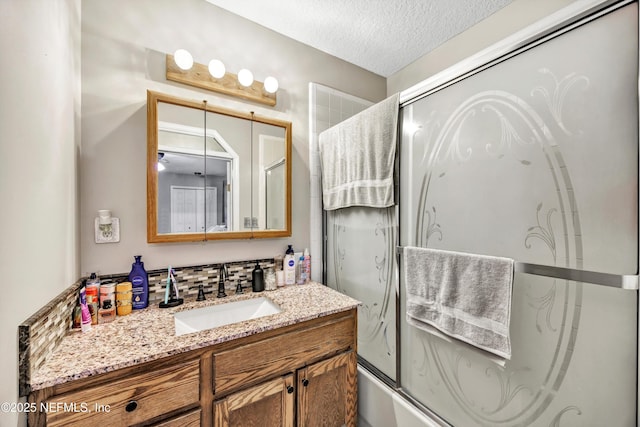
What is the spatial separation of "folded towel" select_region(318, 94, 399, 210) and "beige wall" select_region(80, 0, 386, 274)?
1.60 feet

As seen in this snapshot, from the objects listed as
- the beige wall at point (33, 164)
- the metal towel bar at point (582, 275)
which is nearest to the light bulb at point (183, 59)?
the beige wall at point (33, 164)

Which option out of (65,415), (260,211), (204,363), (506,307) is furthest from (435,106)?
(65,415)

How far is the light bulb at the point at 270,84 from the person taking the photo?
5.28 ft

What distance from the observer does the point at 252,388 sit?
1039mm

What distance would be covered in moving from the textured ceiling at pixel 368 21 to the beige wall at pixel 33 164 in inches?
38.2

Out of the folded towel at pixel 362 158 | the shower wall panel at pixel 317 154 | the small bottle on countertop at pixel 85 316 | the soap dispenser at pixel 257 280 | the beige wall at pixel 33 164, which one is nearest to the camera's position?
the beige wall at pixel 33 164

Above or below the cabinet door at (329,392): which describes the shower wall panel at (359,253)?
above

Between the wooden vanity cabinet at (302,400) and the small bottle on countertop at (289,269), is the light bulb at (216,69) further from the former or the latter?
the wooden vanity cabinet at (302,400)

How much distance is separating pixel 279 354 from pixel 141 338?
0.53 metres

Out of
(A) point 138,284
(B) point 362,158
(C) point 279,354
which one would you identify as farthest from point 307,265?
(A) point 138,284

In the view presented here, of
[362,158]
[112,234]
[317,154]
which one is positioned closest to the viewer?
[112,234]

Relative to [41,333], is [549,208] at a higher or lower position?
higher

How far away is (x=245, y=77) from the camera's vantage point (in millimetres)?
1532

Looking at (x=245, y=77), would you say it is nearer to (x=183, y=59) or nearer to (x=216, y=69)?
(x=216, y=69)
